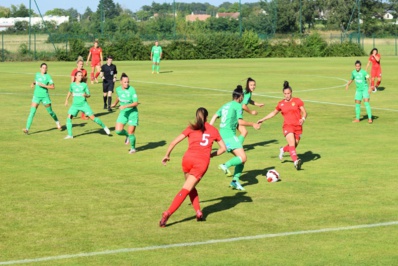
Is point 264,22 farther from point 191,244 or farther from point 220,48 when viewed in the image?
point 191,244

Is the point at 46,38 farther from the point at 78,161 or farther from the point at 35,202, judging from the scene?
the point at 35,202

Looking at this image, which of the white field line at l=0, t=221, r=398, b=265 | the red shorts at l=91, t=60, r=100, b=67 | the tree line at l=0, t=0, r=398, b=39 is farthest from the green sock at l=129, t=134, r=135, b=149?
the tree line at l=0, t=0, r=398, b=39

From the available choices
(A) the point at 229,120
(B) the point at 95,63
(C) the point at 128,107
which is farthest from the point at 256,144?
(B) the point at 95,63

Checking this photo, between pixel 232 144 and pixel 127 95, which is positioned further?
pixel 127 95

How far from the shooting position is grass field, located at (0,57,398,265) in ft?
38.6

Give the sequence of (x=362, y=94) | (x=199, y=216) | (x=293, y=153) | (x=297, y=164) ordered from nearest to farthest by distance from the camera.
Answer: (x=199, y=216), (x=297, y=164), (x=293, y=153), (x=362, y=94)

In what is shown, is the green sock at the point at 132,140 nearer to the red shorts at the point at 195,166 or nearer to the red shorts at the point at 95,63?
the red shorts at the point at 195,166

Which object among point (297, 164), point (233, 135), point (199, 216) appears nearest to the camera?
point (199, 216)

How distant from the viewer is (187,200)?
15.5 meters

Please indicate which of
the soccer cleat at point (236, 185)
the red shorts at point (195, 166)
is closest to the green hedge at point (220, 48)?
the soccer cleat at point (236, 185)

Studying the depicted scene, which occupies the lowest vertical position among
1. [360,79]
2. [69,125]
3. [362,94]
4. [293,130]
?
[69,125]

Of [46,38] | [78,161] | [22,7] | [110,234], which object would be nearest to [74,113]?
[78,161]

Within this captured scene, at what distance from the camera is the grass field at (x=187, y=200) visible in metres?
11.8

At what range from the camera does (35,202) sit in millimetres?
15414
